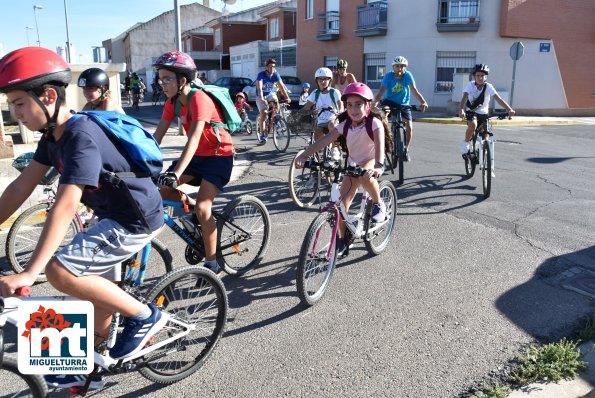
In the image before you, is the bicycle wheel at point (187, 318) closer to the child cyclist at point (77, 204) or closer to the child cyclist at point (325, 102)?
the child cyclist at point (77, 204)

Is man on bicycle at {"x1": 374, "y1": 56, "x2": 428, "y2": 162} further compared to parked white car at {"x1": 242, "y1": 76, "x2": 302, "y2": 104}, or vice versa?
parked white car at {"x1": 242, "y1": 76, "x2": 302, "y2": 104}

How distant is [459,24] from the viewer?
23531 millimetres

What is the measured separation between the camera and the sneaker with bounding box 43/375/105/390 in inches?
97.7

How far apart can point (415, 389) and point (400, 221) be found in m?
3.52

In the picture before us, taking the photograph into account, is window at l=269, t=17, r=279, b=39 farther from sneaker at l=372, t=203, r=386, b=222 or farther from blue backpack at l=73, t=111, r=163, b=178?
blue backpack at l=73, t=111, r=163, b=178

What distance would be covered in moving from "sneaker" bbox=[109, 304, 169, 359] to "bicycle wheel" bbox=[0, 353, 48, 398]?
0.37m

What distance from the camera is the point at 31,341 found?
2.32 metres

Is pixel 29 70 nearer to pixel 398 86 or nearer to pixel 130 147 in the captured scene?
pixel 130 147

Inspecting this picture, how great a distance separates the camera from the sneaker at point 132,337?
105 inches

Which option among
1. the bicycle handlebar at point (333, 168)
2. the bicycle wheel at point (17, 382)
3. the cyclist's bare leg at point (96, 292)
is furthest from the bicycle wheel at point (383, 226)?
the bicycle wheel at point (17, 382)

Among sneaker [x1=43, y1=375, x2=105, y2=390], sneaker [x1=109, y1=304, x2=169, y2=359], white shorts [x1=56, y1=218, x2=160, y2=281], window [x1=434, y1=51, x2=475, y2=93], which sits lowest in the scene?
sneaker [x1=43, y1=375, x2=105, y2=390]

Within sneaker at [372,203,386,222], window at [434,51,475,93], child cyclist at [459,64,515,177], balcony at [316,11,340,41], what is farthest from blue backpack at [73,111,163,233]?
balcony at [316,11,340,41]

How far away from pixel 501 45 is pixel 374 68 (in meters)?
6.94

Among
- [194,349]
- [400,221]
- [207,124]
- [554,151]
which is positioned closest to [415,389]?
[194,349]
